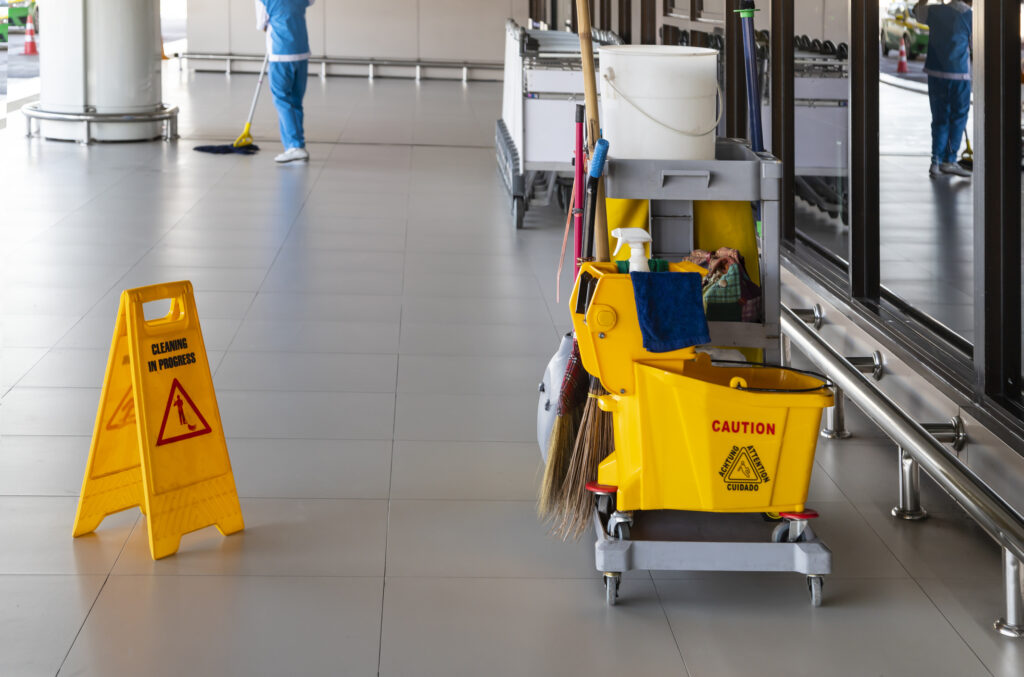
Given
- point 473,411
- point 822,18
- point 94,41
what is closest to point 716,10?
point 822,18

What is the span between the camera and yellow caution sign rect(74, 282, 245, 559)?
2678mm

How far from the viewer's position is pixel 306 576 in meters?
2.62

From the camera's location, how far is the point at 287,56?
29.5 feet

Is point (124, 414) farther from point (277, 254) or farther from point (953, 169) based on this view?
point (277, 254)

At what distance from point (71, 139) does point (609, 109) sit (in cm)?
767

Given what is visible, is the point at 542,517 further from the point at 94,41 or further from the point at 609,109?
the point at 94,41

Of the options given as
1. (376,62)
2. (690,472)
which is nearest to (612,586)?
(690,472)

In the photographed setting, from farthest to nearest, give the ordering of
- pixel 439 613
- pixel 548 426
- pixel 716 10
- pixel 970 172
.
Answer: pixel 716 10
pixel 970 172
pixel 548 426
pixel 439 613

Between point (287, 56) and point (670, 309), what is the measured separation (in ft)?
23.5

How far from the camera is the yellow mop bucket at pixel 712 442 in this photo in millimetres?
2398

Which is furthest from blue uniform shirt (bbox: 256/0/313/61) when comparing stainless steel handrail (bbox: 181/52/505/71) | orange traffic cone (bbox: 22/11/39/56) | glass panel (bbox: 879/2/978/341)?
orange traffic cone (bbox: 22/11/39/56)

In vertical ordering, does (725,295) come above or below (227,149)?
below

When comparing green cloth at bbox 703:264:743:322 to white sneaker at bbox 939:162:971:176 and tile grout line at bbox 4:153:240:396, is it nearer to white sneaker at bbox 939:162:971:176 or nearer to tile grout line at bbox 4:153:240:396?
white sneaker at bbox 939:162:971:176

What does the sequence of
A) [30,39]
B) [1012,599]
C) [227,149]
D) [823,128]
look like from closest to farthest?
[1012,599]
[823,128]
[227,149]
[30,39]
